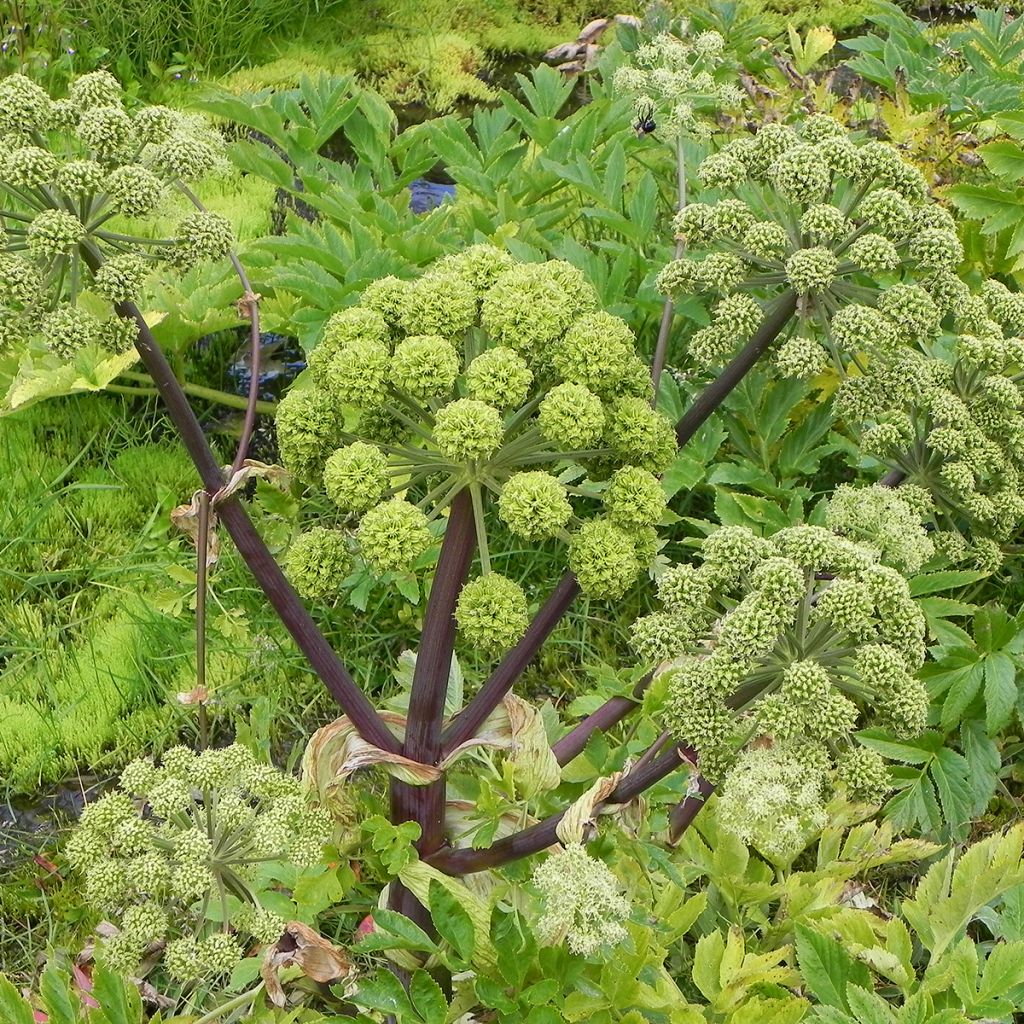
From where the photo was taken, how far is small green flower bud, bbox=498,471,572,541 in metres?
2.15

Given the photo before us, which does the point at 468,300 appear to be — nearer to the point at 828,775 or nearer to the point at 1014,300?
the point at 828,775

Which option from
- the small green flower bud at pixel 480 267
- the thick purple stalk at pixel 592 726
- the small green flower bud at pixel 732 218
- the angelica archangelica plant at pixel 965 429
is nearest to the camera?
the small green flower bud at pixel 480 267

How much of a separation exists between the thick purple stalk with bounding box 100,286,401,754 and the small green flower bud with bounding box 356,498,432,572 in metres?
0.40

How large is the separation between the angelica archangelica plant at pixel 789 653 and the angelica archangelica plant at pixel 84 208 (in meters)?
1.27

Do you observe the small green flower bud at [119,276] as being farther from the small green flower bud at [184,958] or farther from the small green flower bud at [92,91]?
the small green flower bud at [184,958]

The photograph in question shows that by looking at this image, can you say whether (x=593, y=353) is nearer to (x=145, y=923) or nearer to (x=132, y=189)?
(x=132, y=189)

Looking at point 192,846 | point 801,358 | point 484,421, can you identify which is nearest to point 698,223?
point 801,358

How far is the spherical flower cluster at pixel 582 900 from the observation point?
2275mm

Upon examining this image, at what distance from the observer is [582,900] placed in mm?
2277

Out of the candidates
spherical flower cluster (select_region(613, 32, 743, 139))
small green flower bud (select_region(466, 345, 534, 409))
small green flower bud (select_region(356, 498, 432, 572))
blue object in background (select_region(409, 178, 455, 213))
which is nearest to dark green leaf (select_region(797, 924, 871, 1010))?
small green flower bud (select_region(356, 498, 432, 572))

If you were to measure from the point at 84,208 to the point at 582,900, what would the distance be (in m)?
1.76

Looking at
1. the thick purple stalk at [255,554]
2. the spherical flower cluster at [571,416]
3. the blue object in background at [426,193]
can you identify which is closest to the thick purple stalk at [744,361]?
the spherical flower cluster at [571,416]

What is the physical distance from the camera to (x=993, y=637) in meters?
3.34

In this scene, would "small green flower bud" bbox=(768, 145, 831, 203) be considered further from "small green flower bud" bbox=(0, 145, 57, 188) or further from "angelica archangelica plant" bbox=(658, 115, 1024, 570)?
"small green flower bud" bbox=(0, 145, 57, 188)
